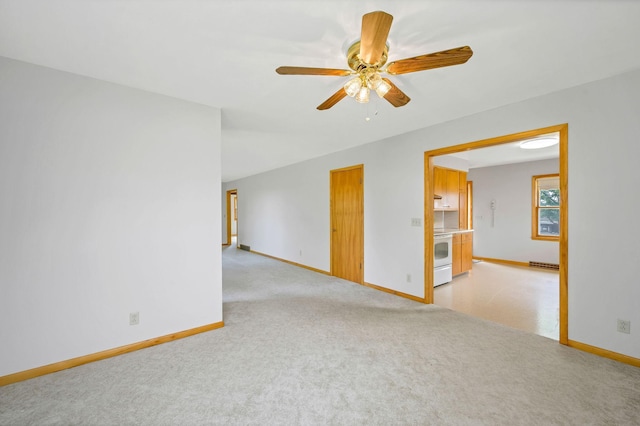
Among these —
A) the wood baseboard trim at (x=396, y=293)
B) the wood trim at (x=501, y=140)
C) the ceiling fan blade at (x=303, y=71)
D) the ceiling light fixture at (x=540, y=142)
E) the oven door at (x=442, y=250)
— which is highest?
the ceiling light fixture at (x=540, y=142)

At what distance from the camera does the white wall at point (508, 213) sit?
5.98 m

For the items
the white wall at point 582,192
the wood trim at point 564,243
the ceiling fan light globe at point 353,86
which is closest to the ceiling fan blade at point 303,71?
the ceiling fan light globe at point 353,86

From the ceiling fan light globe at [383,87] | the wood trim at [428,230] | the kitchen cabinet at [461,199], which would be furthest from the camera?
the kitchen cabinet at [461,199]

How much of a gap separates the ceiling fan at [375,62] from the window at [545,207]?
594cm

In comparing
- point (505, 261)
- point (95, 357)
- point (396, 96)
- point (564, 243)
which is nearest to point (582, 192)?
point (564, 243)

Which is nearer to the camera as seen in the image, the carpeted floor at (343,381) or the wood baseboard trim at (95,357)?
the carpeted floor at (343,381)

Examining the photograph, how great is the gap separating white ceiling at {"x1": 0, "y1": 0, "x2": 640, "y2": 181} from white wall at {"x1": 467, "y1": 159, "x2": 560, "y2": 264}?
15.0 ft

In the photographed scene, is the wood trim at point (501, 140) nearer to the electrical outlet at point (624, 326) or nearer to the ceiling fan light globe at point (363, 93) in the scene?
the electrical outlet at point (624, 326)

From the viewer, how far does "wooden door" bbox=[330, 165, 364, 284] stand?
4.59 meters

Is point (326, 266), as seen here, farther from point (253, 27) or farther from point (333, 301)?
point (253, 27)

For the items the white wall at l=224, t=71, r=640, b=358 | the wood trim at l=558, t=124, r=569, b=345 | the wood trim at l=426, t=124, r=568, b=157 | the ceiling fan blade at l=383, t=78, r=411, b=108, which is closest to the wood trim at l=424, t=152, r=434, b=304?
the white wall at l=224, t=71, r=640, b=358

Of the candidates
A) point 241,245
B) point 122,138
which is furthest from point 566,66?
point 241,245

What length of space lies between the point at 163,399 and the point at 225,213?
8.58m

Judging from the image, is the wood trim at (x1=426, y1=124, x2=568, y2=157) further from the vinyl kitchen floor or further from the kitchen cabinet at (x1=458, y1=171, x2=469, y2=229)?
the kitchen cabinet at (x1=458, y1=171, x2=469, y2=229)
